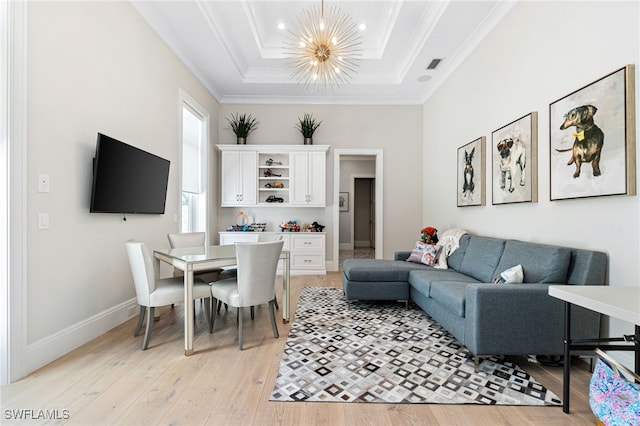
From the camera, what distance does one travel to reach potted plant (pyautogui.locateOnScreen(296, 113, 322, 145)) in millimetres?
5473

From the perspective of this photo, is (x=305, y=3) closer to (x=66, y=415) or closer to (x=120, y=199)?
(x=120, y=199)

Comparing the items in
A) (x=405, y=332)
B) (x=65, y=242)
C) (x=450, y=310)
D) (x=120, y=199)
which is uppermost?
(x=120, y=199)

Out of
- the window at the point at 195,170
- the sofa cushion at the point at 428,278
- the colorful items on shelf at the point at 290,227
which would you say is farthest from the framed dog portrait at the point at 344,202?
the sofa cushion at the point at 428,278

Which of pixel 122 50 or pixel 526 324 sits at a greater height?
pixel 122 50

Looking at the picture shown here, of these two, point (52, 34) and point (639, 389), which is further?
point (52, 34)

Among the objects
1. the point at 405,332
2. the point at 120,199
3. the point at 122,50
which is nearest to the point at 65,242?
the point at 120,199

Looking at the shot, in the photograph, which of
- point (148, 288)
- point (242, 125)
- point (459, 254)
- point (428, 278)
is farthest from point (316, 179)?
point (148, 288)

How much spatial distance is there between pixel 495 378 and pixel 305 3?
168 inches

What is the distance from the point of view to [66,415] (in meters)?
1.61

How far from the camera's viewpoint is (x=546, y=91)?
2.57 metres

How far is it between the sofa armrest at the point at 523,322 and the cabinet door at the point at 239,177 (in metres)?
4.24

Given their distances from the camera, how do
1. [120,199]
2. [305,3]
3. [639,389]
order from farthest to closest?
1. [305,3]
2. [120,199]
3. [639,389]

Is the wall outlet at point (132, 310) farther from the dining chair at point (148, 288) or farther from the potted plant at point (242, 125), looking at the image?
the potted plant at point (242, 125)

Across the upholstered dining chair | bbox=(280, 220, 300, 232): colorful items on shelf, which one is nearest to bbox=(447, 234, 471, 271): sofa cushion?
the upholstered dining chair
